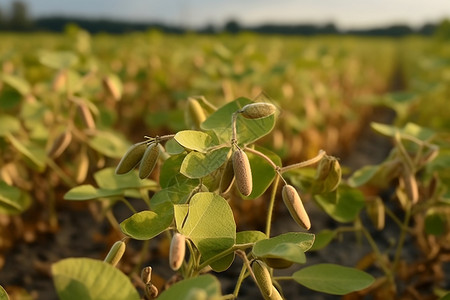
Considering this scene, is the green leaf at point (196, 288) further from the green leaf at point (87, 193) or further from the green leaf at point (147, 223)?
the green leaf at point (87, 193)

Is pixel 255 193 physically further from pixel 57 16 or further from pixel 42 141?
pixel 57 16

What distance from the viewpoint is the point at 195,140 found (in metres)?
0.80

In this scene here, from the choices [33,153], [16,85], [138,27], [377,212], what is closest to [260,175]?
[377,212]

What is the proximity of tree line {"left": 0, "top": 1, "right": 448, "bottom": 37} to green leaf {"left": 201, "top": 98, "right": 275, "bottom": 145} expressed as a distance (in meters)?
35.6

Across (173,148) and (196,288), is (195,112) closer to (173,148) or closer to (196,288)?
(173,148)

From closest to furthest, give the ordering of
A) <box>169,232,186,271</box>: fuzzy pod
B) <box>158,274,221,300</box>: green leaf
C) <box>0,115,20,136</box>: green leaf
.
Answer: <box>158,274,221,300</box>: green leaf < <box>169,232,186,271</box>: fuzzy pod < <box>0,115,20,136</box>: green leaf

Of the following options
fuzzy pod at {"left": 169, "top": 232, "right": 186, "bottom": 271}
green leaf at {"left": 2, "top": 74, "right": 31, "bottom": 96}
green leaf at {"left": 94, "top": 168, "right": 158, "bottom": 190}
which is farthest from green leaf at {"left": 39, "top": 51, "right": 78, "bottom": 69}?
fuzzy pod at {"left": 169, "top": 232, "right": 186, "bottom": 271}

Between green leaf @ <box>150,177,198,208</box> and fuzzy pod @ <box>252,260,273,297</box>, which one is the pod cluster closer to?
green leaf @ <box>150,177,198,208</box>

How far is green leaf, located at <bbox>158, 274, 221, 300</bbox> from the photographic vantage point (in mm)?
534

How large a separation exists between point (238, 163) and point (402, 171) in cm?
54

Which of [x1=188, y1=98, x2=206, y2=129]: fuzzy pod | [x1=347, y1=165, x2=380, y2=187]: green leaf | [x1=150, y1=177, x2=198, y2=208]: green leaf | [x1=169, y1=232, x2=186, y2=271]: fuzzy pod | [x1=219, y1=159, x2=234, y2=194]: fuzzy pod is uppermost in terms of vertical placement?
[x1=188, y1=98, x2=206, y2=129]: fuzzy pod

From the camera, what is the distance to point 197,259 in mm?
807

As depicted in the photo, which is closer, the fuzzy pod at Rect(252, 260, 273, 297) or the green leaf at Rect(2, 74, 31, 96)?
the fuzzy pod at Rect(252, 260, 273, 297)

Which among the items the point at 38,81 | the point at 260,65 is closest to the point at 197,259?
the point at 38,81
